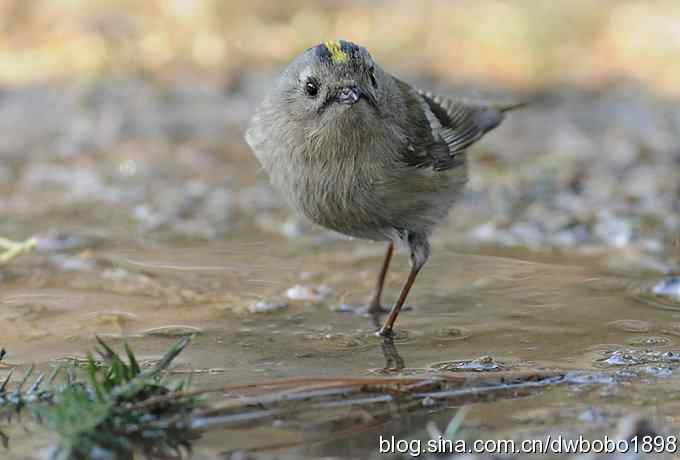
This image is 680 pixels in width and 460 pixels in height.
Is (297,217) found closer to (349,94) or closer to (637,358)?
(349,94)

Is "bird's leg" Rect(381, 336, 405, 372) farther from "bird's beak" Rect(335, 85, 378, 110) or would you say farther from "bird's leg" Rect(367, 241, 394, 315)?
"bird's beak" Rect(335, 85, 378, 110)

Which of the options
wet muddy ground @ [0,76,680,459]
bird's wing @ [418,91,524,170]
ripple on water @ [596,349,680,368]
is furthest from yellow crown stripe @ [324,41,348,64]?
ripple on water @ [596,349,680,368]

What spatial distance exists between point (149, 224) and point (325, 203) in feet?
7.07

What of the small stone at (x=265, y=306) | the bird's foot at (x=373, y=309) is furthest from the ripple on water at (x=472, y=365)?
the small stone at (x=265, y=306)

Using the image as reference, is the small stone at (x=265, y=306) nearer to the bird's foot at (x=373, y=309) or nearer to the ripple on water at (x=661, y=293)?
the bird's foot at (x=373, y=309)

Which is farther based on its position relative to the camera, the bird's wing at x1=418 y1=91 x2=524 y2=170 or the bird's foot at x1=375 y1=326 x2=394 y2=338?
the bird's wing at x1=418 y1=91 x2=524 y2=170

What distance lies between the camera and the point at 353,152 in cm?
427

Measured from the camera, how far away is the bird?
13.7 ft

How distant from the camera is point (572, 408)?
3.26 metres

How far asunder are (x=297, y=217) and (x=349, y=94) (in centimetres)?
225

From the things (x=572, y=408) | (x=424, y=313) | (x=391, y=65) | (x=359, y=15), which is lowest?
(x=572, y=408)

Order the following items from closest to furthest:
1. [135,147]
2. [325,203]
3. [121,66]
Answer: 1. [325,203]
2. [135,147]
3. [121,66]

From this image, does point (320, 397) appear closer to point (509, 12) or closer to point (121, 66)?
point (121, 66)

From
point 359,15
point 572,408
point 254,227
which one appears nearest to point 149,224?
point 254,227
